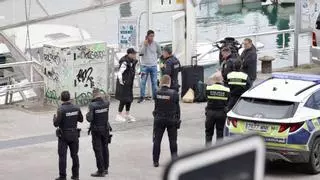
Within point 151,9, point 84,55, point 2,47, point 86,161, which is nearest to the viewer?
point 86,161

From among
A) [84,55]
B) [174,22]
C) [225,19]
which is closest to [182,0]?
[174,22]

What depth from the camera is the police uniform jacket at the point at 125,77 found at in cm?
1412

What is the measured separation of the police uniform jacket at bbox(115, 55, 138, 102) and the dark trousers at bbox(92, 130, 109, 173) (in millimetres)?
4066

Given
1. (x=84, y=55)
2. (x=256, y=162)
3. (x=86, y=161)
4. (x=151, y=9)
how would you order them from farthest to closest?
(x=151, y=9)
(x=84, y=55)
(x=86, y=161)
(x=256, y=162)

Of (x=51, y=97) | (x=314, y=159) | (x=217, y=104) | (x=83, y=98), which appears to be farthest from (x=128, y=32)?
(x=314, y=159)

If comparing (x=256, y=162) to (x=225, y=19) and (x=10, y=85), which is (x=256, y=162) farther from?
(x=225, y=19)

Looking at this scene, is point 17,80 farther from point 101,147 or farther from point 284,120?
point 284,120

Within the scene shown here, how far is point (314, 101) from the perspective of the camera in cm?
1033

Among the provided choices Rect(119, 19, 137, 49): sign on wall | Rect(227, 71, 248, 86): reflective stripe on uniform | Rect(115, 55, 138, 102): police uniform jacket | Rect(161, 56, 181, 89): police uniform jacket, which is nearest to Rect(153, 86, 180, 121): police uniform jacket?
Rect(227, 71, 248, 86): reflective stripe on uniform

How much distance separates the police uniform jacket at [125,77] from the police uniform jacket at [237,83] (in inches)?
109

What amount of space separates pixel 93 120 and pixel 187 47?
28.3 ft

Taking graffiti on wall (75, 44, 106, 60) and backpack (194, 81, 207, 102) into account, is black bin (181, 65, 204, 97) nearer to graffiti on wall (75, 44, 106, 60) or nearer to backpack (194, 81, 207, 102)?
backpack (194, 81, 207, 102)

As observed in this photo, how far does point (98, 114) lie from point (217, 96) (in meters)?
1.98

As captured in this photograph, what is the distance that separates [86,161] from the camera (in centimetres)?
1136
